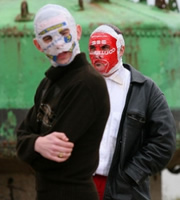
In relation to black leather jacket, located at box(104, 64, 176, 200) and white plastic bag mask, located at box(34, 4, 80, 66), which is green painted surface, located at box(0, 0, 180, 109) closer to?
black leather jacket, located at box(104, 64, 176, 200)

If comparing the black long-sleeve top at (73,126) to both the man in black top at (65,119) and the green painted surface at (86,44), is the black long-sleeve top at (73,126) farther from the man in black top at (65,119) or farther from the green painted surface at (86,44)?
the green painted surface at (86,44)

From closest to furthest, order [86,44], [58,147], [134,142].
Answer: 1. [58,147]
2. [134,142]
3. [86,44]

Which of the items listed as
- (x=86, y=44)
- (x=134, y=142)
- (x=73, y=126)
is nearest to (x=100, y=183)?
(x=134, y=142)

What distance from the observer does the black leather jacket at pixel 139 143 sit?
135 inches

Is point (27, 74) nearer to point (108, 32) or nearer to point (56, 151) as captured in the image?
point (108, 32)

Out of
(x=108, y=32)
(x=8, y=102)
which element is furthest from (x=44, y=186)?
(x=8, y=102)

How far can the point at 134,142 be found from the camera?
346cm

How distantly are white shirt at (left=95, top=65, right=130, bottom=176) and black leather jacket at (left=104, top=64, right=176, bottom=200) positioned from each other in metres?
0.04

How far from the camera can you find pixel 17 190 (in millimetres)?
7266

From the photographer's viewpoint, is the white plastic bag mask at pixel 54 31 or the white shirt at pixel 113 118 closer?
the white plastic bag mask at pixel 54 31

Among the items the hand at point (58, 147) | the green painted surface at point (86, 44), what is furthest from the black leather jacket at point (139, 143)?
the green painted surface at point (86, 44)

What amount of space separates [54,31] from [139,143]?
3.93 ft

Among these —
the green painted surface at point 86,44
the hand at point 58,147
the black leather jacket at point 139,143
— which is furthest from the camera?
the green painted surface at point 86,44

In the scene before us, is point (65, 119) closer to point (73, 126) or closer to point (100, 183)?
point (73, 126)
